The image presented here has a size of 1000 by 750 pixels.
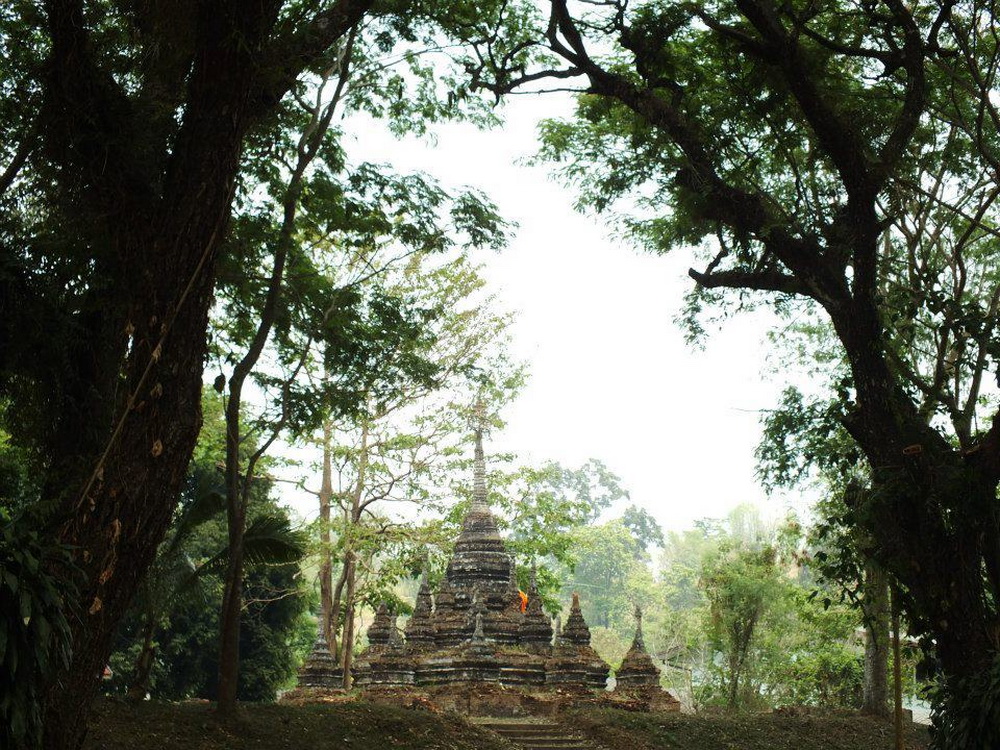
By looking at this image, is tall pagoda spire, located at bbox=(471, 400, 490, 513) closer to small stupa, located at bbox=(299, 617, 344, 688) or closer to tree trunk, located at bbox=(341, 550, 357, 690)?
tree trunk, located at bbox=(341, 550, 357, 690)

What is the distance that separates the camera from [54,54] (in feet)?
23.0

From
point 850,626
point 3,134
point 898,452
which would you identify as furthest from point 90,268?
point 850,626

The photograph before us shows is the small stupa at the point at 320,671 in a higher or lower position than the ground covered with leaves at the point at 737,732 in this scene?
higher

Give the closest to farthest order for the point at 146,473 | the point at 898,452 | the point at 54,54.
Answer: the point at 146,473 → the point at 54,54 → the point at 898,452

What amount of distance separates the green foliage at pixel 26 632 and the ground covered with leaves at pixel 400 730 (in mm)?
4528

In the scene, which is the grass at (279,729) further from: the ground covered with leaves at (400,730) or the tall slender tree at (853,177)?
the tall slender tree at (853,177)

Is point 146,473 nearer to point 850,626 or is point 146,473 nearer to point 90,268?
point 90,268

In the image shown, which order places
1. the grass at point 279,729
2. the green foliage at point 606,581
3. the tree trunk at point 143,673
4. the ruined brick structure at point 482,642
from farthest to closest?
the green foliage at point 606,581 → the ruined brick structure at point 482,642 → the tree trunk at point 143,673 → the grass at point 279,729

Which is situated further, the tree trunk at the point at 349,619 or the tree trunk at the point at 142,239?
the tree trunk at the point at 349,619

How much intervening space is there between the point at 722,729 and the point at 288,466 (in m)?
11.8

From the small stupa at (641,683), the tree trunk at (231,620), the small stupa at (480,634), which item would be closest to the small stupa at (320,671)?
the small stupa at (480,634)

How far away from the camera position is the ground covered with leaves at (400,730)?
10586 millimetres

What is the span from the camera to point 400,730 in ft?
43.7

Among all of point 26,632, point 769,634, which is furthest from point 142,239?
point 769,634
